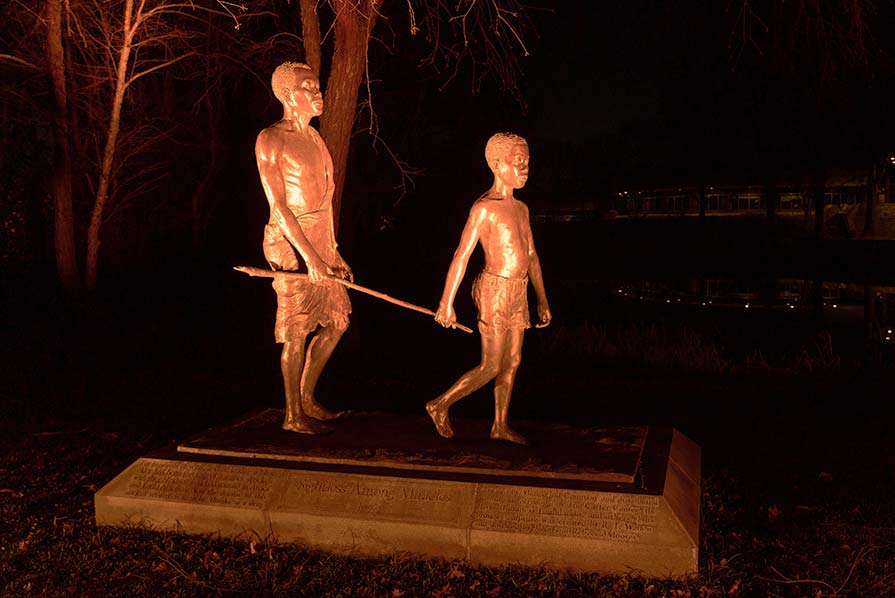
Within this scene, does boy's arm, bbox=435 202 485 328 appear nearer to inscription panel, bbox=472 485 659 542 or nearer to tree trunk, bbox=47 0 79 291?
inscription panel, bbox=472 485 659 542

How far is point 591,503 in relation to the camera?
4773mm

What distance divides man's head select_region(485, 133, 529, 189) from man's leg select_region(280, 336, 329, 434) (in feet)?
5.66

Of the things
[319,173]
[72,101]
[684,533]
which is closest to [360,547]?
[684,533]

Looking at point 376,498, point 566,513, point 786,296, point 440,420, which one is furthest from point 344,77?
point 786,296

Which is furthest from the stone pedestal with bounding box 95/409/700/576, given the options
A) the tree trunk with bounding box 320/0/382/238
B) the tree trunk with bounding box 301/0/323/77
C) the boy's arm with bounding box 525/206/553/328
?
the tree trunk with bounding box 301/0/323/77

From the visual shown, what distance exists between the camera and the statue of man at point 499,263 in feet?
17.8

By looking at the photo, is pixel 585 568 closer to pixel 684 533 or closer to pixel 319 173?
pixel 684 533

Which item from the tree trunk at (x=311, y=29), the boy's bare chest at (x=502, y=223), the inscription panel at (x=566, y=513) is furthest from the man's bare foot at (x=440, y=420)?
the tree trunk at (x=311, y=29)

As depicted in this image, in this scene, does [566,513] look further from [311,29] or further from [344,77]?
[311,29]

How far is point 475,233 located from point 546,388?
181 inches

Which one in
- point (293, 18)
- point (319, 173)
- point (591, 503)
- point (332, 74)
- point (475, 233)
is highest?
point (293, 18)

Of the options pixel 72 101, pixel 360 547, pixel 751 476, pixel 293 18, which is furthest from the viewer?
pixel 293 18

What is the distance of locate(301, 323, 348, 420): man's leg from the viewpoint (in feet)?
19.9

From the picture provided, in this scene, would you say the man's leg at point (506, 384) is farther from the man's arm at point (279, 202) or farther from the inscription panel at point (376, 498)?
the man's arm at point (279, 202)
